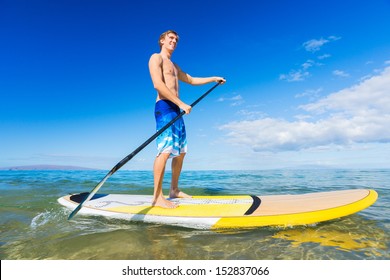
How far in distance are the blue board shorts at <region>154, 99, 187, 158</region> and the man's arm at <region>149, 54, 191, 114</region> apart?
0.61 ft

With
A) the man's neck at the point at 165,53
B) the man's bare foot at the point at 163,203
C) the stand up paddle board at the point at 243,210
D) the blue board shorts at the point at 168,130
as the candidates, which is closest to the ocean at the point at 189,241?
the stand up paddle board at the point at 243,210

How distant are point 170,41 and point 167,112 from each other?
4.21 ft

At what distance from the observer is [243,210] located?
3432 mm

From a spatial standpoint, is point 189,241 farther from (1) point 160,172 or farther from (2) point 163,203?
(1) point 160,172

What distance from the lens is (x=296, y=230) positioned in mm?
3074

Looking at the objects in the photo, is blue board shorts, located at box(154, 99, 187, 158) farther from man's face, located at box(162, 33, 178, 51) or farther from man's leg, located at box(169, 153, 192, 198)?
man's face, located at box(162, 33, 178, 51)

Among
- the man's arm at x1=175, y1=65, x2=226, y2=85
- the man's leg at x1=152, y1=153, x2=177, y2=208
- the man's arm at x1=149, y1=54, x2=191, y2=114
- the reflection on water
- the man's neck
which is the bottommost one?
the reflection on water

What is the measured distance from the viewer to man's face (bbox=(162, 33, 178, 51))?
13.9ft

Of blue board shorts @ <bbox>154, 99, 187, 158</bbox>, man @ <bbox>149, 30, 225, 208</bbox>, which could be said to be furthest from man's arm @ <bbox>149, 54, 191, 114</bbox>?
blue board shorts @ <bbox>154, 99, 187, 158</bbox>

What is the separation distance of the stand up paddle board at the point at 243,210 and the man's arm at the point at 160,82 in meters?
1.50

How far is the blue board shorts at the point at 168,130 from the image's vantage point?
3816 millimetres

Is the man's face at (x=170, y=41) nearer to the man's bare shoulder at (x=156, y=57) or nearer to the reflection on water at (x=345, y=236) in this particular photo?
the man's bare shoulder at (x=156, y=57)

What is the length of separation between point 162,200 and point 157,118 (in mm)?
1315

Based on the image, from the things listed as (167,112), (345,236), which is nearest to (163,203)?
(167,112)
